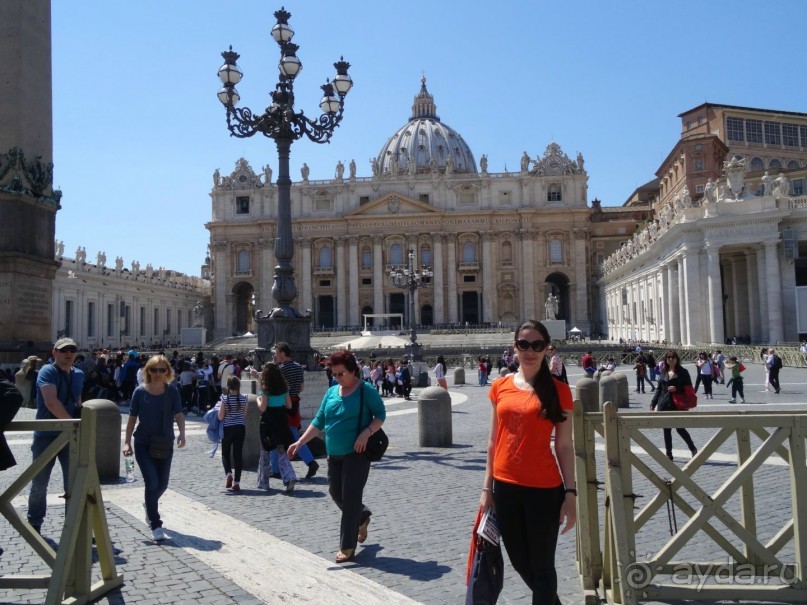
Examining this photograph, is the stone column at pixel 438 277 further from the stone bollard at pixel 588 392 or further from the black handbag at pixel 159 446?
the black handbag at pixel 159 446

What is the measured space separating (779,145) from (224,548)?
6212 cm

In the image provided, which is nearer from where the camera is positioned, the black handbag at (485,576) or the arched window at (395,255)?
the black handbag at (485,576)

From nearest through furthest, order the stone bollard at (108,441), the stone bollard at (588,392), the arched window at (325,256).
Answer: the stone bollard at (108,441) < the stone bollard at (588,392) < the arched window at (325,256)

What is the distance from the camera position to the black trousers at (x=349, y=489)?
524 cm

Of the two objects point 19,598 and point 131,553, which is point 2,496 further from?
point 131,553

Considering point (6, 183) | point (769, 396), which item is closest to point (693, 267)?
point (769, 396)

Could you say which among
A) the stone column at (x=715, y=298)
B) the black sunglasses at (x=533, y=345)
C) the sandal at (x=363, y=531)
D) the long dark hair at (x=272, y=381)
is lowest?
the sandal at (x=363, y=531)

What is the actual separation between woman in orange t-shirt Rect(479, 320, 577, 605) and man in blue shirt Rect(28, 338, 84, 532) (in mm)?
3746

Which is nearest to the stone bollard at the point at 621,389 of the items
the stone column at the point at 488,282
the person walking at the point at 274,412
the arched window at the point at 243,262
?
the person walking at the point at 274,412

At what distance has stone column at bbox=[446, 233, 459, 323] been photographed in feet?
244

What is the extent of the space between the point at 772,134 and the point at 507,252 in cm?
2776

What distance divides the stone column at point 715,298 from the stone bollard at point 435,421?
83.0 feet

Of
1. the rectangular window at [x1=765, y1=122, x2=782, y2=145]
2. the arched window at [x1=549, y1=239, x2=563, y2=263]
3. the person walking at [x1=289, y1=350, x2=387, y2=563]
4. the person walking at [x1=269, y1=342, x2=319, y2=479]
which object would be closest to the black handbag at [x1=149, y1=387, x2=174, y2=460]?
the person walking at [x1=289, y1=350, x2=387, y2=563]

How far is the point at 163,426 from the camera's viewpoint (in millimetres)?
6008
